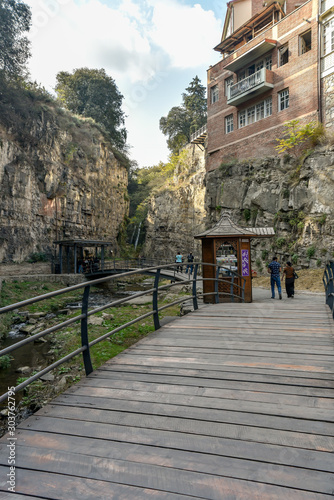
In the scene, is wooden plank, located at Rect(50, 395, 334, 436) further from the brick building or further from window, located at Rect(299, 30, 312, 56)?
window, located at Rect(299, 30, 312, 56)

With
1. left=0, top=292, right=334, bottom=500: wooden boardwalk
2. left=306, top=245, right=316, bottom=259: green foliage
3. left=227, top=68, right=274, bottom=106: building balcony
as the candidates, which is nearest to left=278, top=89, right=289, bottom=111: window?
left=227, top=68, right=274, bottom=106: building balcony

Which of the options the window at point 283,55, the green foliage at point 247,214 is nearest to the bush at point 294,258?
the green foliage at point 247,214

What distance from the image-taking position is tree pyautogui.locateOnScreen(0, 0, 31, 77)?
89.7ft

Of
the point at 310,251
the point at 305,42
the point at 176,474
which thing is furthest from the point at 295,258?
the point at 176,474

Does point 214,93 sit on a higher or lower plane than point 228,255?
higher

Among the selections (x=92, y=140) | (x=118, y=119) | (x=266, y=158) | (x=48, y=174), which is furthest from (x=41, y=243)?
(x=118, y=119)

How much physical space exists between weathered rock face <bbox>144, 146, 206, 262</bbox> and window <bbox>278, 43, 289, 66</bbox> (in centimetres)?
1505

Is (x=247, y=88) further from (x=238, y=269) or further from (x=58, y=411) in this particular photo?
(x=58, y=411)

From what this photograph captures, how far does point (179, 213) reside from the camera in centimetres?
4019

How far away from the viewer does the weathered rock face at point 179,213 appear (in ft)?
125

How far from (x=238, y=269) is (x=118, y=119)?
42723mm

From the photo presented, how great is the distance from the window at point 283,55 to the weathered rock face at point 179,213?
15047mm

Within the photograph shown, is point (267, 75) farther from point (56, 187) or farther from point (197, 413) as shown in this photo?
point (197, 413)

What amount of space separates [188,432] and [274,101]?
27515 mm
